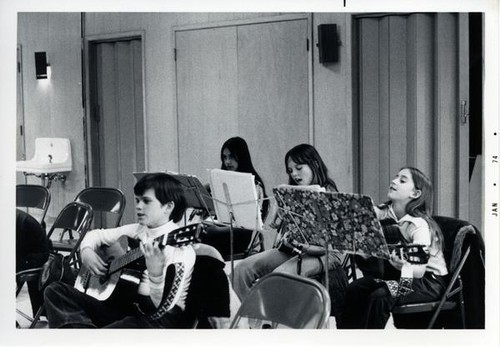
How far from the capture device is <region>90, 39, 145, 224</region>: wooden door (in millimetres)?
3408

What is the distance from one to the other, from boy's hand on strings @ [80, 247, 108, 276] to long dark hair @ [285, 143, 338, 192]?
3.24 feet

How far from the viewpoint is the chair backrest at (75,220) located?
3.42 m

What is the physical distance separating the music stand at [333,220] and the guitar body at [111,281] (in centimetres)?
77

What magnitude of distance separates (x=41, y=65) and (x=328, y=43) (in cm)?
138

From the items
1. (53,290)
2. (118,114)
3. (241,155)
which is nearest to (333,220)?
(241,155)

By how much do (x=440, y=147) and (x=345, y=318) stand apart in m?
0.91

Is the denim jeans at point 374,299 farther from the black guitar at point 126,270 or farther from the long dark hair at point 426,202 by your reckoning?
the black guitar at point 126,270

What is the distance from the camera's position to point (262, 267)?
3.36 meters

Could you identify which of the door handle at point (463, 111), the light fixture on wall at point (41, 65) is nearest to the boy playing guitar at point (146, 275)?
Result: the light fixture on wall at point (41, 65)

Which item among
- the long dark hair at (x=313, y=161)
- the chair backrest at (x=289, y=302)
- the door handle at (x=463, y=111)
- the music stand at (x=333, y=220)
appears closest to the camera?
the chair backrest at (x=289, y=302)

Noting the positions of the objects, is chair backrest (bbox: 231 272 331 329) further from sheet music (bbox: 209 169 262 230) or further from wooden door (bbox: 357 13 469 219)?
wooden door (bbox: 357 13 469 219)

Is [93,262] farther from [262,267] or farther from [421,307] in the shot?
[421,307]
